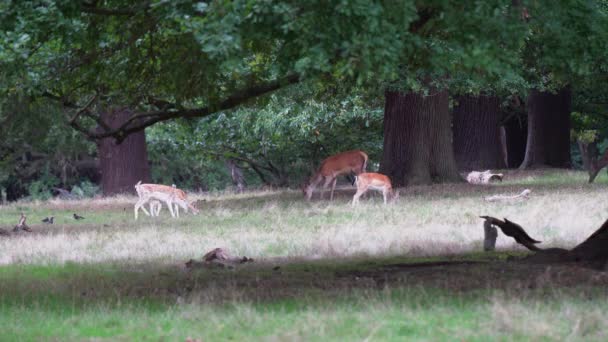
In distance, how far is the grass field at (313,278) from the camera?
784 cm

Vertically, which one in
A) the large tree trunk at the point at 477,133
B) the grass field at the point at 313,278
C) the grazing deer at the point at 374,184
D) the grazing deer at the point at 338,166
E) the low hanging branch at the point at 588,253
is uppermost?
the large tree trunk at the point at 477,133

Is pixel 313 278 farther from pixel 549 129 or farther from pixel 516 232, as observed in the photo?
pixel 549 129

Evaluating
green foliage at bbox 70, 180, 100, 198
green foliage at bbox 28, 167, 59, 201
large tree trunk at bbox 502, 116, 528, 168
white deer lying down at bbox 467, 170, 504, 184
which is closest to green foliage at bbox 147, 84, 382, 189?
green foliage at bbox 70, 180, 100, 198

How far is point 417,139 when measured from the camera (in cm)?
2627

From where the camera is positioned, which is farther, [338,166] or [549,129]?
[549,129]

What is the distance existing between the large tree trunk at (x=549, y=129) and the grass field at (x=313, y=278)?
1265 centimetres

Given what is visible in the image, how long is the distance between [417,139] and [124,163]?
9964 millimetres

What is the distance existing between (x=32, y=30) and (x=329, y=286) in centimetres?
385

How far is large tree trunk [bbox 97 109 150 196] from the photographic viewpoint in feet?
103

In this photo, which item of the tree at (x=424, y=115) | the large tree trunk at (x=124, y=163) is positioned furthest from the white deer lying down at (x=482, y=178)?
the large tree trunk at (x=124, y=163)

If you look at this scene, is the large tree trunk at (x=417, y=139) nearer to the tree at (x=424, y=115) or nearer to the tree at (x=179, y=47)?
the tree at (x=424, y=115)

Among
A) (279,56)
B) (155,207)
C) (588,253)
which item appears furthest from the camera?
(155,207)

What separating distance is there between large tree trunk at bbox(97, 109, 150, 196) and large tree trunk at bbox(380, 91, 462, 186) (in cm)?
865

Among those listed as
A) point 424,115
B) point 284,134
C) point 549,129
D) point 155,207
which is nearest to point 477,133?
point 549,129
